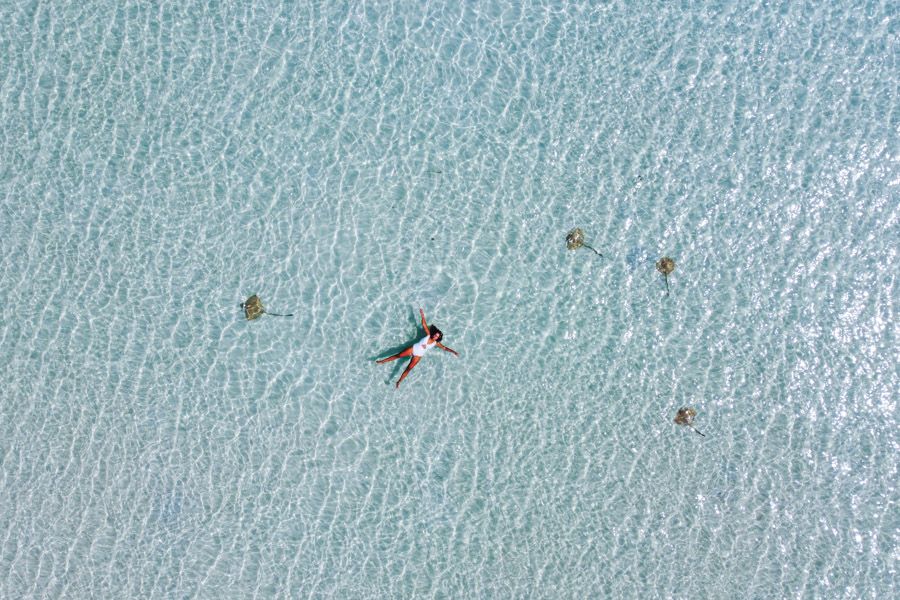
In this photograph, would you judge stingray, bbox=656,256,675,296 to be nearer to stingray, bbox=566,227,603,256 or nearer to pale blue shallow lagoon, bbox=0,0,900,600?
pale blue shallow lagoon, bbox=0,0,900,600

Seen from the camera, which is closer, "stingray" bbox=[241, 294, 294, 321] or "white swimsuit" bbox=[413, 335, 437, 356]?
"white swimsuit" bbox=[413, 335, 437, 356]

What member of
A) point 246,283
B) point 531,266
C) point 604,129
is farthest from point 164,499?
point 604,129

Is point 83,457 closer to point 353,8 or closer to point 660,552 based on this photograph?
point 353,8

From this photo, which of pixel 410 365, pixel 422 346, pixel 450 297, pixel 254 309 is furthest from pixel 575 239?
pixel 254 309

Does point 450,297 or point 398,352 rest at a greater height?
point 450,297

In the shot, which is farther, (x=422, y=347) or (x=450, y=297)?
(x=450, y=297)

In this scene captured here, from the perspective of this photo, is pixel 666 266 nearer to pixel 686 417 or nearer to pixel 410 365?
pixel 686 417

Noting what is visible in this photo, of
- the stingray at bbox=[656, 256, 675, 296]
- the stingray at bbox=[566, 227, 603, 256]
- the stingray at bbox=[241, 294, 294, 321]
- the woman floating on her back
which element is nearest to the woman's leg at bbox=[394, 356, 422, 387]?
the woman floating on her back

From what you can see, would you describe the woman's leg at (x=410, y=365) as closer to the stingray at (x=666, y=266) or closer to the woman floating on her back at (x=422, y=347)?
the woman floating on her back at (x=422, y=347)
